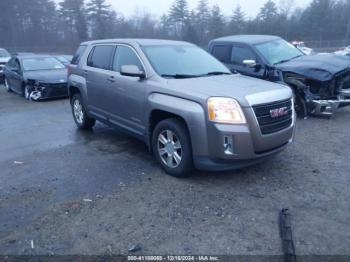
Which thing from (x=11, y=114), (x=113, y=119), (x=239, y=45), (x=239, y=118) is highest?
(x=239, y=45)

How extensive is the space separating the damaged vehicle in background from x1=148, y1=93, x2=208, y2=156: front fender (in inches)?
326

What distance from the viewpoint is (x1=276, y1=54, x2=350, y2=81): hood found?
297 inches

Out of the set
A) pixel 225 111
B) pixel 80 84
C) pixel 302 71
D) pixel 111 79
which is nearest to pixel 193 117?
pixel 225 111

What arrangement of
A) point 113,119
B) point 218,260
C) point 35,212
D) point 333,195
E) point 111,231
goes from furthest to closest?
1. point 113,119
2. point 333,195
3. point 35,212
4. point 111,231
5. point 218,260

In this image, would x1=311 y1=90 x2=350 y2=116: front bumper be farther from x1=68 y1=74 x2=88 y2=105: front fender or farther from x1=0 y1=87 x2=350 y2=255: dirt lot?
x1=68 y1=74 x2=88 y2=105: front fender

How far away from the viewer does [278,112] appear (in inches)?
180

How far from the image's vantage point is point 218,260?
10.3 feet

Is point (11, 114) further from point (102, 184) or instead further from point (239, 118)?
point (239, 118)

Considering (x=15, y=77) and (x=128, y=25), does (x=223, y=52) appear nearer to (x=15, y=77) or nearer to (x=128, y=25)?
(x=15, y=77)

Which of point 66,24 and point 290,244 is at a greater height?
point 66,24

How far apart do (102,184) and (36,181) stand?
975mm

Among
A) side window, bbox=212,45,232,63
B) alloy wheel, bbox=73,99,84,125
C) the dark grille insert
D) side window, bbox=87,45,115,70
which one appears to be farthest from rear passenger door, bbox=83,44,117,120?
side window, bbox=212,45,232,63

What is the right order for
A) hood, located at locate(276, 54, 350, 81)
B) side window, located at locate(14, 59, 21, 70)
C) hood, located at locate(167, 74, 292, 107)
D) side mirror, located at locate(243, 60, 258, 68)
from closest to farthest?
hood, located at locate(167, 74, 292, 107)
hood, located at locate(276, 54, 350, 81)
side mirror, located at locate(243, 60, 258, 68)
side window, located at locate(14, 59, 21, 70)

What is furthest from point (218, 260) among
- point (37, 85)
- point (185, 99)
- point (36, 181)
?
point (37, 85)
